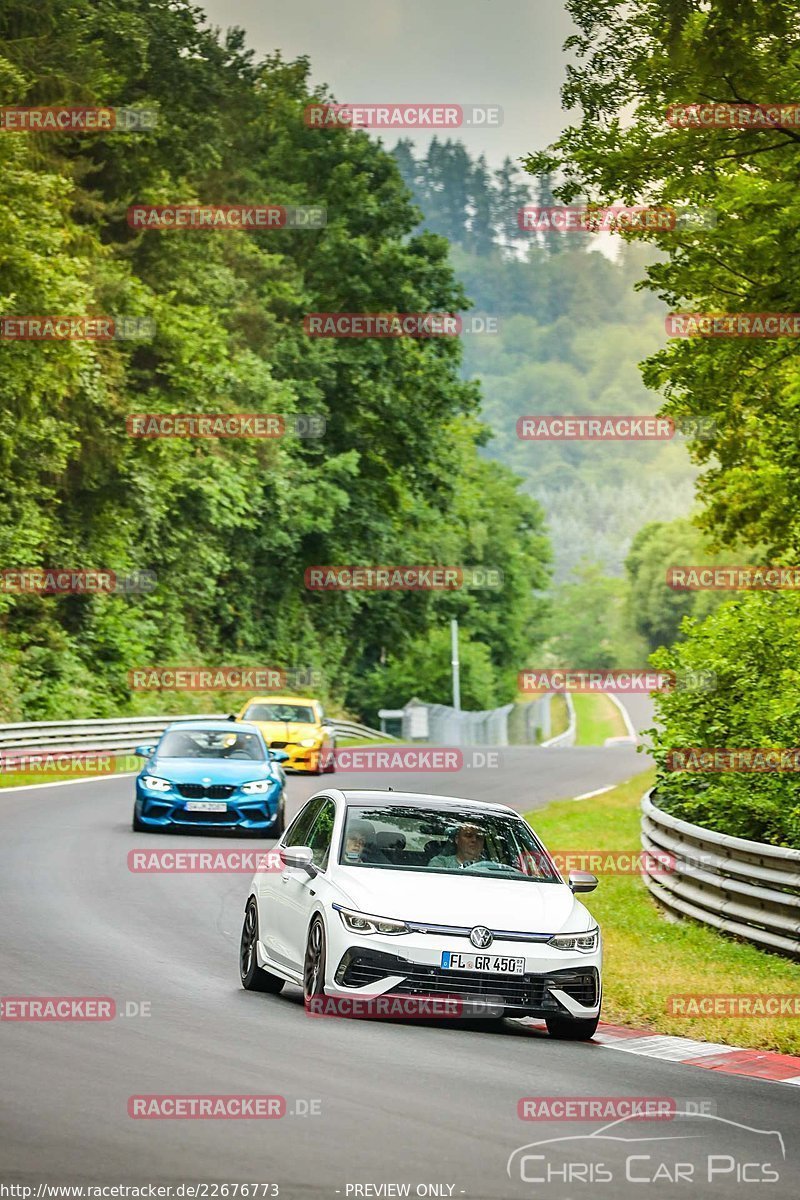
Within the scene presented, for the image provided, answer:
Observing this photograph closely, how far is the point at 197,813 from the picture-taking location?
76.7ft

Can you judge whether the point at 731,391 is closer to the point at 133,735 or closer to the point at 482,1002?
the point at 482,1002

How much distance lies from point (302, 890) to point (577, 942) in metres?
1.84

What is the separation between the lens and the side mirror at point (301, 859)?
454 inches

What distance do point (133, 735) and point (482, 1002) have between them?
32.6 meters

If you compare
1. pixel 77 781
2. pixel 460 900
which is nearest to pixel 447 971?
pixel 460 900

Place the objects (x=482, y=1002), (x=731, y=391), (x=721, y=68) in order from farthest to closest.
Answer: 1. (x=731, y=391)
2. (x=721, y=68)
3. (x=482, y=1002)

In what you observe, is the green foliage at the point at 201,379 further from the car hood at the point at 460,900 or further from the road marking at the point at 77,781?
the car hood at the point at 460,900

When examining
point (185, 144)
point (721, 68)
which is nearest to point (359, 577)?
point (185, 144)

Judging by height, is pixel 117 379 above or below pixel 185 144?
below

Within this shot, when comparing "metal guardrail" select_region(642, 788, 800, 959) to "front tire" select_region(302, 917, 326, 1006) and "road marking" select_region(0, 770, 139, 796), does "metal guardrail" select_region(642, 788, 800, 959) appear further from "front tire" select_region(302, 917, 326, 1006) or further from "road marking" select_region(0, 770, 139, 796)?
"road marking" select_region(0, 770, 139, 796)

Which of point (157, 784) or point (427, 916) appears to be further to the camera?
point (157, 784)

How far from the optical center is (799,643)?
19641 mm

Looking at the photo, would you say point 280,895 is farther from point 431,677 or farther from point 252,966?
point 431,677

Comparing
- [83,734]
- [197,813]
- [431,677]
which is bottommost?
[431,677]
